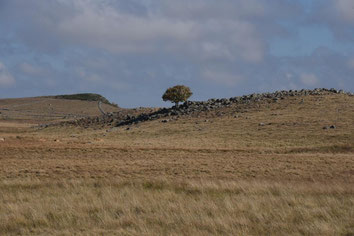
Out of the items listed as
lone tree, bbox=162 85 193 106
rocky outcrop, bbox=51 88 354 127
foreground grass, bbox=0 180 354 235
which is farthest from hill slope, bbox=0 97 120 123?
foreground grass, bbox=0 180 354 235

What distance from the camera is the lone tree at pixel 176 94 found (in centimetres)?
9156

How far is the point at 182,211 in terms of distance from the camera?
10.2 meters

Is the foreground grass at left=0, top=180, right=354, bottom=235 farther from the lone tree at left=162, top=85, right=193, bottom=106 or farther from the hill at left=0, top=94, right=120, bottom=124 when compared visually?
the hill at left=0, top=94, right=120, bottom=124

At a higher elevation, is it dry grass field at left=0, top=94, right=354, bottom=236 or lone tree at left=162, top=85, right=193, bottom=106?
lone tree at left=162, top=85, right=193, bottom=106

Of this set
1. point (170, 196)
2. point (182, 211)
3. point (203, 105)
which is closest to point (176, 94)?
point (203, 105)

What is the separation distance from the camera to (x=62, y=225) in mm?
9281

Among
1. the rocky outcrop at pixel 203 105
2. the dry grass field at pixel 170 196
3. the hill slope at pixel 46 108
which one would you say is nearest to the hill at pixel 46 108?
the hill slope at pixel 46 108

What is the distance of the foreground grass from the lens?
8.83 m

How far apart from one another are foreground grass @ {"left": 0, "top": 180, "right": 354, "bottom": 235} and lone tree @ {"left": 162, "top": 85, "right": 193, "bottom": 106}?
7712cm

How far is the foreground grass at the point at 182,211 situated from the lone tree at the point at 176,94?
7712cm

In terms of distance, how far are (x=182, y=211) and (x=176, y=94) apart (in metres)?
81.6

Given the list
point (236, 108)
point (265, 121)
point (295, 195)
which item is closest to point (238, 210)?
point (295, 195)

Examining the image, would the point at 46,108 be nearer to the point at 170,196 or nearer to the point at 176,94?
the point at 176,94

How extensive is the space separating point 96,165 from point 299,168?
11729mm
